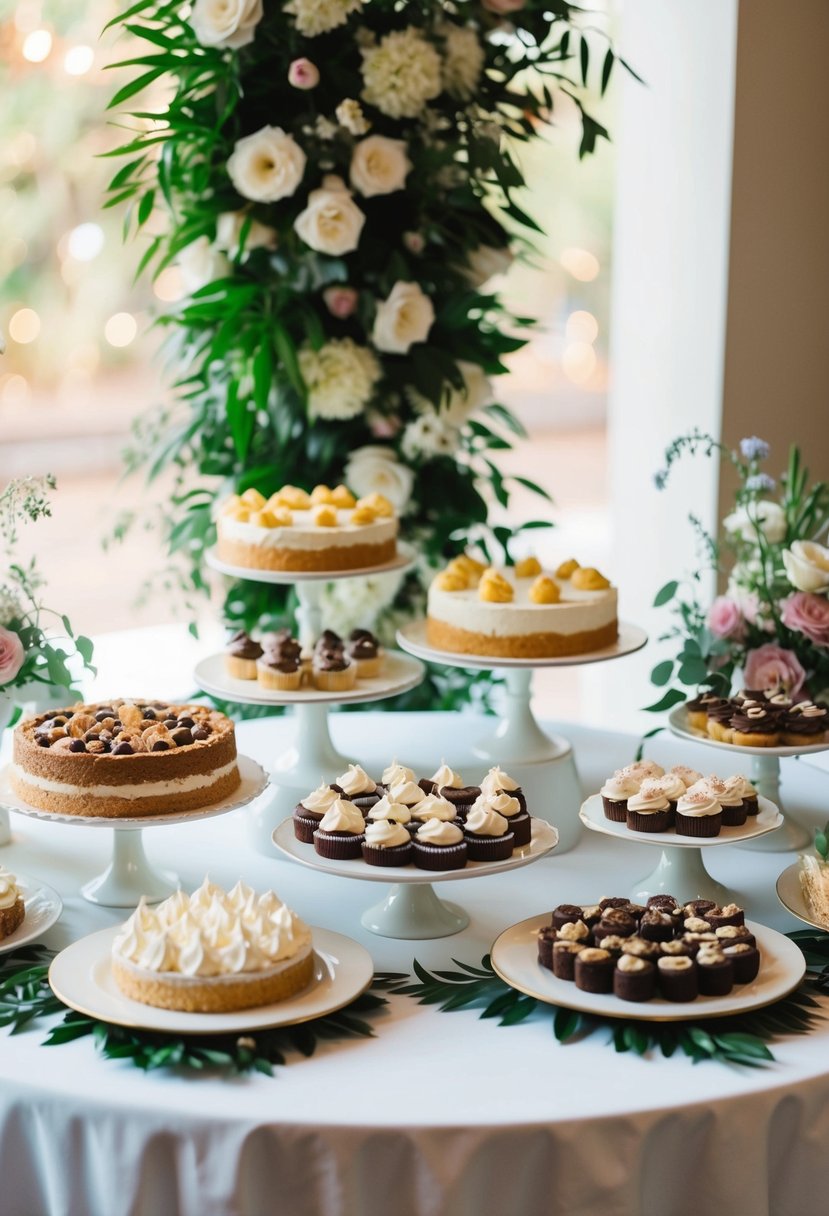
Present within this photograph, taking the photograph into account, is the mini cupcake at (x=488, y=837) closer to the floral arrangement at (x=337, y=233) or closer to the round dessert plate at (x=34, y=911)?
the round dessert plate at (x=34, y=911)

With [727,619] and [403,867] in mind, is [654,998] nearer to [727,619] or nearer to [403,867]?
[403,867]

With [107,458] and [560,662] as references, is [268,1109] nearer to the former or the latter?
[560,662]

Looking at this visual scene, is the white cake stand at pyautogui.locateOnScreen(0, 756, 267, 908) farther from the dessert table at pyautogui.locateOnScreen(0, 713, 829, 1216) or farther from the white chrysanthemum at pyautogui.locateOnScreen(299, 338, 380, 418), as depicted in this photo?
the white chrysanthemum at pyautogui.locateOnScreen(299, 338, 380, 418)

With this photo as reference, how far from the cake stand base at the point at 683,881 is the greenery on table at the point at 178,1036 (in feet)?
1.71

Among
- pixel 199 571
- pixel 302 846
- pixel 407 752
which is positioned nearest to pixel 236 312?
pixel 199 571

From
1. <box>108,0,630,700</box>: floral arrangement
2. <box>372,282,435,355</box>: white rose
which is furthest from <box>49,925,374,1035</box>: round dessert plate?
<box>372,282,435,355</box>: white rose

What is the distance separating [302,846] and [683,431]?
2544 millimetres

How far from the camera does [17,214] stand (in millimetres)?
8383

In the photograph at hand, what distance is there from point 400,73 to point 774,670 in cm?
161

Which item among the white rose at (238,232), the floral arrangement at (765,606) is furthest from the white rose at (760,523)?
the white rose at (238,232)

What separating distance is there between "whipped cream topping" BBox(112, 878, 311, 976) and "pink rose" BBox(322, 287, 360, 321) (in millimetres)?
1869

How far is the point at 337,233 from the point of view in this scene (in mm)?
3293

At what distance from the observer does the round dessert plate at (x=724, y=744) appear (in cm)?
249

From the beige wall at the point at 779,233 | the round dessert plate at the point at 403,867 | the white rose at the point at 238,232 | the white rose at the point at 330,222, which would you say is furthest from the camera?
the beige wall at the point at 779,233
